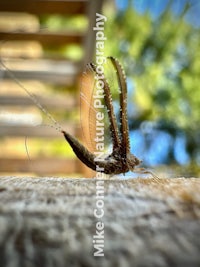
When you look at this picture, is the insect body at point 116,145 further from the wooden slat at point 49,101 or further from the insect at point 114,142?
the wooden slat at point 49,101

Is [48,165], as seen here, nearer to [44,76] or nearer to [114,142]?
[44,76]

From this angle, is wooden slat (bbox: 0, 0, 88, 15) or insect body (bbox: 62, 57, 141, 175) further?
wooden slat (bbox: 0, 0, 88, 15)

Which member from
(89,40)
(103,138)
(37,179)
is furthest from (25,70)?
(37,179)

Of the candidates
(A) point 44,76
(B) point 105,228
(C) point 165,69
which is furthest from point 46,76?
(B) point 105,228

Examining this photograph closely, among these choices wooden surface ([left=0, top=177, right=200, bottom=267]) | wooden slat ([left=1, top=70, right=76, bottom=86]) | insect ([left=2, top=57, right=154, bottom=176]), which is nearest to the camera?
wooden surface ([left=0, top=177, right=200, bottom=267])

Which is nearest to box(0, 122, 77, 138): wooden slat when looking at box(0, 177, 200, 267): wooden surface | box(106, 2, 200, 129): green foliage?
box(106, 2, 200, 129): green foliage

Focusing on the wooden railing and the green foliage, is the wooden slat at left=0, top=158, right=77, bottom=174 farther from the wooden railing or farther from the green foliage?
the green foliage
